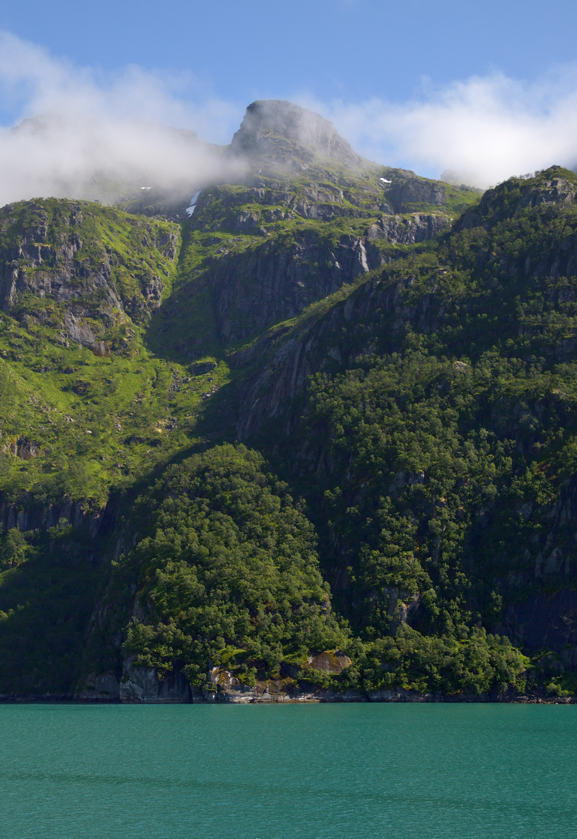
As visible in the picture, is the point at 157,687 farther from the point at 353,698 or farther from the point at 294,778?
the point at 294,778

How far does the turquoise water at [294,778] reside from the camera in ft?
171

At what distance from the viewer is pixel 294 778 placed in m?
66.4

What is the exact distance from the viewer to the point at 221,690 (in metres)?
143

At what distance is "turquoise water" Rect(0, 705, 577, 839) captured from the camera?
2057 inches

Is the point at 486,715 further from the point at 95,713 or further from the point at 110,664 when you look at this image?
the point at 110,664

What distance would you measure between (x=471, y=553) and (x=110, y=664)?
82.5 m

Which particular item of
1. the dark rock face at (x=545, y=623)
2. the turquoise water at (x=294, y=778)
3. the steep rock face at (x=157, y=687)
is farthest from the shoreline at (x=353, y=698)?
the turquoise water at (x=294, y=778)

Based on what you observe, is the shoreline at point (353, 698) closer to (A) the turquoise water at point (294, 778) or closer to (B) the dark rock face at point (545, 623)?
(B) the dark rock face at point (545, 623)

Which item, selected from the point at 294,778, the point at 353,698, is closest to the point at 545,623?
the point at 353,698

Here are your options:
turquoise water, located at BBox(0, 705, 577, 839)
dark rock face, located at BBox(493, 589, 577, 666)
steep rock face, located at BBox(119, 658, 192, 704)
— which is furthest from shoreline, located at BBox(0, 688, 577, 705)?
turquoise water, located at BBox(0, 705, 577, 839)

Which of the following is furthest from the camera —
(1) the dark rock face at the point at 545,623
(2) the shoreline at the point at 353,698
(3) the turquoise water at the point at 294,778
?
(1) the dark rock face at the point at 545,623

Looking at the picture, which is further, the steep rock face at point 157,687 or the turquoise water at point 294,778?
the steep rock face at point 157,687

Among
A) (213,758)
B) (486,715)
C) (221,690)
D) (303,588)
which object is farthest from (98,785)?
(303,588)

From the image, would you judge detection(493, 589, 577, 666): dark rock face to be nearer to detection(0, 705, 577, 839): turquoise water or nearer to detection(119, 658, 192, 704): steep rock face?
detection(0, 705, 577, 839): turquoise water
